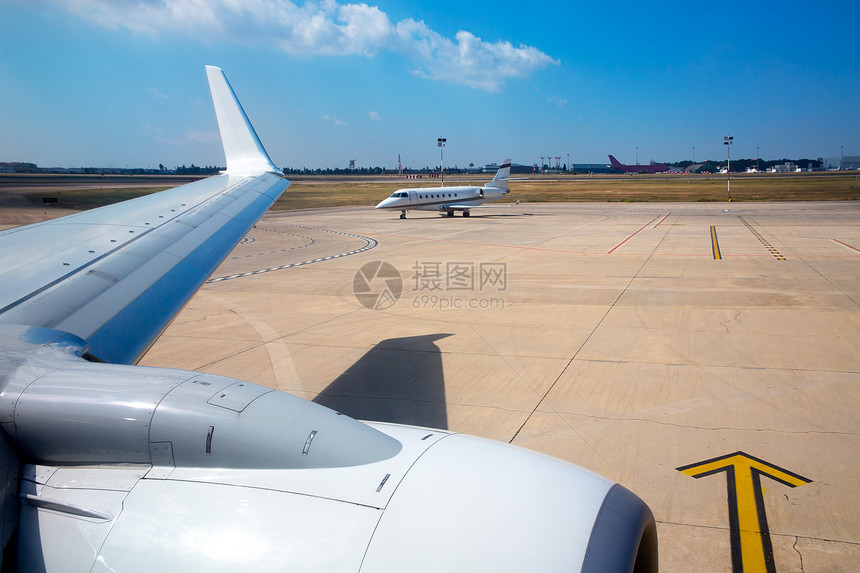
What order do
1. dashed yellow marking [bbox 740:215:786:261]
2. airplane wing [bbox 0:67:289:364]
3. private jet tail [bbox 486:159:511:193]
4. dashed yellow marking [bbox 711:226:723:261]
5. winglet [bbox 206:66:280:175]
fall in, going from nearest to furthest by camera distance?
airplane wing [bbox 0:67:289:364] < winglet [bbox 206:66:280:175] < dashed yellow marking [bbox 740:215:786:261] < dashed yellow marking [bbox 711:226:723:261] < private jet tail [bbox 486:159:511:193]

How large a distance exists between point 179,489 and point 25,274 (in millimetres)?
3999

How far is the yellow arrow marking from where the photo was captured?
5.62 m

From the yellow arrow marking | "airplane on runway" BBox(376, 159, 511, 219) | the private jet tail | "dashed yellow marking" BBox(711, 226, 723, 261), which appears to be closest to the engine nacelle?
the yellow arrow marking

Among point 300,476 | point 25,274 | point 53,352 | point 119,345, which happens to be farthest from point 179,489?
point 25,274

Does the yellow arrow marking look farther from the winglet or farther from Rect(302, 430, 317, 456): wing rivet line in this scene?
the winglet

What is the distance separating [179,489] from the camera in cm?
289

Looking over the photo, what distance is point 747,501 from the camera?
258 inches

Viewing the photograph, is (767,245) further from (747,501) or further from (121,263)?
(121,263)

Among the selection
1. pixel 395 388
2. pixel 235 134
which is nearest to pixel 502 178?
pixel 235 134

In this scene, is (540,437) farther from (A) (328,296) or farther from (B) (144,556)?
(A) (328,296)

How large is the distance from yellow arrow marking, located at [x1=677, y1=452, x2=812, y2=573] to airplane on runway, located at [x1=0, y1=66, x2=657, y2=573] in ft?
10.9

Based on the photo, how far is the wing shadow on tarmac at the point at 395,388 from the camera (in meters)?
8.95

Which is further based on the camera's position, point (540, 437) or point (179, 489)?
point (540, 437)

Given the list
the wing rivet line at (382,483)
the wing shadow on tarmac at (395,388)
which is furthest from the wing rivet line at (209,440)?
the wing shadow on tarmac at (395,388)
